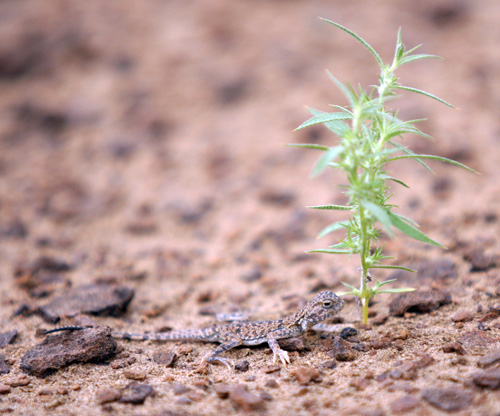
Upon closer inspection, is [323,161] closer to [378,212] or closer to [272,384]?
[378,212]

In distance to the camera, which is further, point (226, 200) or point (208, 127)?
point (208, 127)

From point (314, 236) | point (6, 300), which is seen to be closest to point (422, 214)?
point (314, 236)

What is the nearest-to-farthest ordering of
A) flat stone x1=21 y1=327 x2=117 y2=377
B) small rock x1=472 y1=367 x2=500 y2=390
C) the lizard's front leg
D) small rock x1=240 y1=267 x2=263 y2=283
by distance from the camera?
small rock x1=472 y1=367 x2=500 y2=390 → flat stone x1=21 y1=327 x2=117 y2=377 → the lizard's front leg → small rock x1=240 y1=267 x2=263 y2=283

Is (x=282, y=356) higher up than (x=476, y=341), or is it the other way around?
(x=476, y=341)

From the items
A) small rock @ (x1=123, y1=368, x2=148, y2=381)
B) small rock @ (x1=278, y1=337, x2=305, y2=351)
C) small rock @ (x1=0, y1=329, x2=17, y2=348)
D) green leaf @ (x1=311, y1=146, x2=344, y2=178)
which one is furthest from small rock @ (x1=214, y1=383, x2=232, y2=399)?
small rock @ (x1=0, y1=329, x2=17, y2=348)

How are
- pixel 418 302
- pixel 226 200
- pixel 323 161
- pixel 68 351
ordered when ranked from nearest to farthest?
pixel 323 161 < pixel 68 351 < pixel 418 302 < pixel 226 200

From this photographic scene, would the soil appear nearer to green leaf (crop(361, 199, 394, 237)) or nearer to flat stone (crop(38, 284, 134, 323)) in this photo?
flat stone (crop(38, 284, 134, 323))

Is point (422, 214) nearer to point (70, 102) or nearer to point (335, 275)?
point (335, 275)

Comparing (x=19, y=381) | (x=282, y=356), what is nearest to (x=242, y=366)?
(x=282, y=356)
